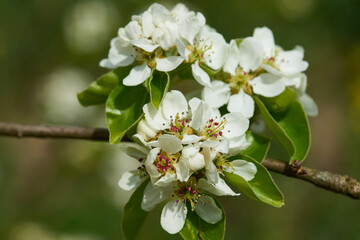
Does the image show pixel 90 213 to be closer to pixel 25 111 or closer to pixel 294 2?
pixel 25 111

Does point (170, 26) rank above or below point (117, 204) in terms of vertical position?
above

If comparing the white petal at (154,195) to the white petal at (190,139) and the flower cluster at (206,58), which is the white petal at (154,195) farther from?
the flower cluster at (206,58)

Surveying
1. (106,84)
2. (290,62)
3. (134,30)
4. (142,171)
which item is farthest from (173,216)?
(290,62)

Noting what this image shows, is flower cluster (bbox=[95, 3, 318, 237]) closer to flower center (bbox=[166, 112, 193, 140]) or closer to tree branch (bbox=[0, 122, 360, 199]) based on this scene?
flower center (bbox=[166, 112, 193, 140])

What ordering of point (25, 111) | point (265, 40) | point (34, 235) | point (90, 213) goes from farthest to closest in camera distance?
point (25, 111) → point (90, 213) → point (34, 235) → point (265, 40)

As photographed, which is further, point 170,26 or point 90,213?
point 90,213

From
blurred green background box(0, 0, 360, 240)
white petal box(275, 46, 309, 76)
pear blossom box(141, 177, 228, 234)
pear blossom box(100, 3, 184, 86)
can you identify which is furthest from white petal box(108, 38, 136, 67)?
blurred green background box(0, 0, 360, 240)

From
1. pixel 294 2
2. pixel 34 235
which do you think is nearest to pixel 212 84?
pixel 34 235

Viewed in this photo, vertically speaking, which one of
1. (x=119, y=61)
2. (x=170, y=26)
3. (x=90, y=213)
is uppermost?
(x=170, y=26)
